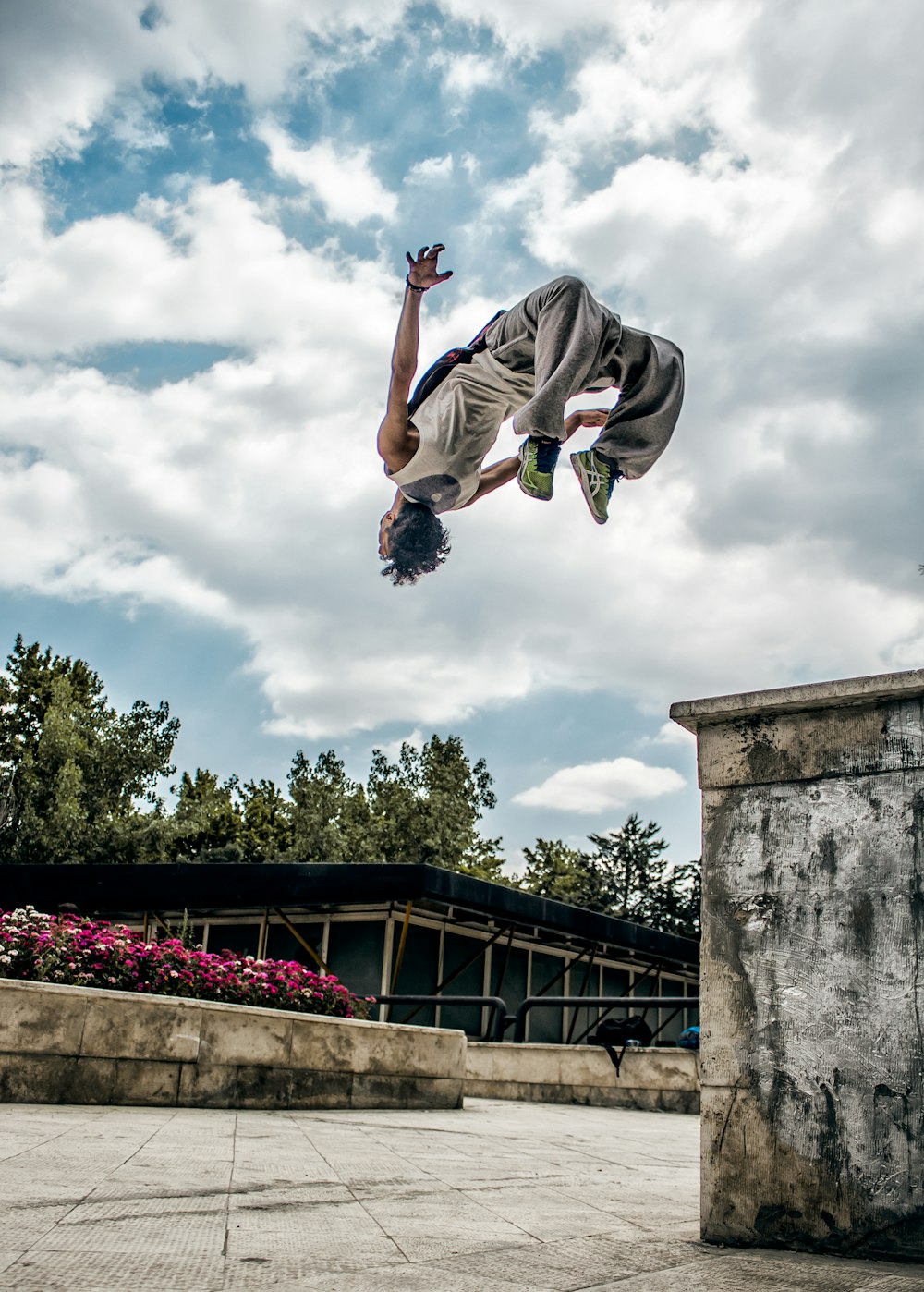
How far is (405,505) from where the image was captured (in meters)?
5.37

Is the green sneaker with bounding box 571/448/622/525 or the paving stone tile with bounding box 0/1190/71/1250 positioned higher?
the green sneaker with bounding box 571/448/622/525

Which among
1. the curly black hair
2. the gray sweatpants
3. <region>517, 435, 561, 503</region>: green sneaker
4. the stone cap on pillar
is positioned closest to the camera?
the stone cap on pillar

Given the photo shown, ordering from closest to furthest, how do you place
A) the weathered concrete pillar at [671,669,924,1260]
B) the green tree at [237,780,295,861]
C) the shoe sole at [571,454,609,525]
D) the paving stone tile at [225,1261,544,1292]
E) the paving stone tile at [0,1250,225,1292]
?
the paving stone tile at [0,1250,225,1292] → the paving stone tile at [225,1261,544,1292] → the weathered concrete pillar at [671,669,924,1260] → the shoe sole at [571,454,609,525] → the green tree at [237,780,295,861]

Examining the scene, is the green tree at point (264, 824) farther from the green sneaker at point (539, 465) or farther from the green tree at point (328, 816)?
the green sneaker at point (539, 465)

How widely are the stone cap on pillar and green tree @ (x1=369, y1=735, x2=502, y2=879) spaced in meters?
35.9

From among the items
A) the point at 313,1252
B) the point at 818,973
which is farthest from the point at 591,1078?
the point at 313,1252

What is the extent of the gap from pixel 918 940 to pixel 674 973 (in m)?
22.8

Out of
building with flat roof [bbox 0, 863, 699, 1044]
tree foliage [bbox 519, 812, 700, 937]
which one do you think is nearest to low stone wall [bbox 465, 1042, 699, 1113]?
building with flat roof [bbox 0, 863, 699, 1044]

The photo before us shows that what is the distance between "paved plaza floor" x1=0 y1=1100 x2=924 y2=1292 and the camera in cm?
221

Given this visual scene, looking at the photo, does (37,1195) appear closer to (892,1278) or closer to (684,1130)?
(892,1278)

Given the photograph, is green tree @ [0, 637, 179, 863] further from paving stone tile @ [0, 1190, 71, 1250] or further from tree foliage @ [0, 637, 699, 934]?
paving stone tile @ [0, 1190, 71, 1250]

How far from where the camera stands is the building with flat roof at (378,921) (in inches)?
634

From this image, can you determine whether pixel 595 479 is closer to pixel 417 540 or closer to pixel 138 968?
pixel 417 540

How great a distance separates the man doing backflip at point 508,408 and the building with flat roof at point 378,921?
1076cm
